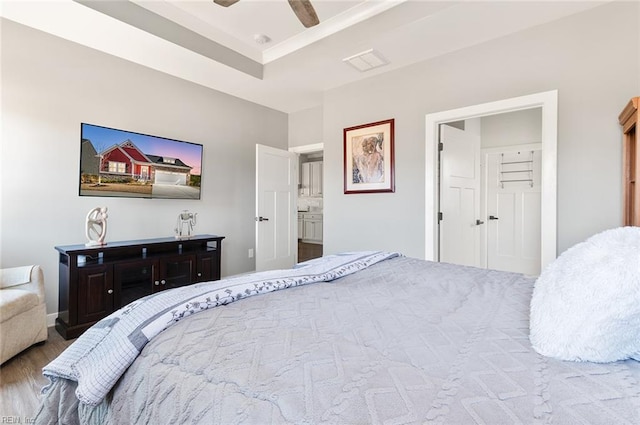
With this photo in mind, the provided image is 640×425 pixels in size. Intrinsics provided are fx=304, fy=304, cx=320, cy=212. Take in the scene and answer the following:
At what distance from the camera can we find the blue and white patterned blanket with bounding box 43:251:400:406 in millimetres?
854

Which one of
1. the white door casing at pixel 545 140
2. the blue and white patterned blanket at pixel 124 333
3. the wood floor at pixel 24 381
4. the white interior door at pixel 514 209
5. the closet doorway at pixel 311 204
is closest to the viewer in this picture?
the blue and white patterned blanket at pixel 124 333

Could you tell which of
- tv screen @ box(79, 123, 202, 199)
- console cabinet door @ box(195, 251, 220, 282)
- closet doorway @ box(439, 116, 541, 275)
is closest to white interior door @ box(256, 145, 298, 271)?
console cabinet door @ box(195, 251, 220, 282)

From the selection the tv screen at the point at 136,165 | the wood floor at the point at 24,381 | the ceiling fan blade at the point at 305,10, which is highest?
the ceiling fan blade at the point at 305,10

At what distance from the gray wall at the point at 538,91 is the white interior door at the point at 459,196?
0.26 m

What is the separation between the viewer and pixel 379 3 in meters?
2.70

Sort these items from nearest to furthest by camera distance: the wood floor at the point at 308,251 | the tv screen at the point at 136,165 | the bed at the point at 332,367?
the bed at the point at 332,367, the tv screen at the point at 136,165, the wood floor at the point at 308,251

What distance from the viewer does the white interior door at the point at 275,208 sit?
4191 mm

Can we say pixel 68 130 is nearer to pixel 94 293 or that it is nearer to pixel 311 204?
pixel 94 293

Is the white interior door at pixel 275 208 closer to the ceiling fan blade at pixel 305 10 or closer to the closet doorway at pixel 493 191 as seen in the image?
the ceiling fan blade at pixel 305 10

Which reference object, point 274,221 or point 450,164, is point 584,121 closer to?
point 450,164

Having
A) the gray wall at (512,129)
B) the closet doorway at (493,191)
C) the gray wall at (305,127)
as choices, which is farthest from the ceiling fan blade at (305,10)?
the gray wall at (512,129)

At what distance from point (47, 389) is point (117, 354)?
378mm

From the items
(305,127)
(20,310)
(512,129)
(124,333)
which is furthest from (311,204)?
(124,333)

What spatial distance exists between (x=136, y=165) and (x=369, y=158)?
2.55 metres
